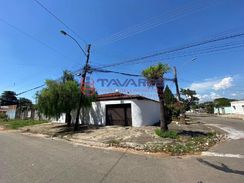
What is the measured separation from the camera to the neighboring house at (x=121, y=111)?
16469 mm

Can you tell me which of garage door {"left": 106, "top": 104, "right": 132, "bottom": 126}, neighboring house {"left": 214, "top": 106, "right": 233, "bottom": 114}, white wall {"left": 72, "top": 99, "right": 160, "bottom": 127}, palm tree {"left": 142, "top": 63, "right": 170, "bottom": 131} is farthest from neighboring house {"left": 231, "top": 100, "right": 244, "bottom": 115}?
palm tree {"left": 142, "top": 63, "right": 170, "bottom": 131}

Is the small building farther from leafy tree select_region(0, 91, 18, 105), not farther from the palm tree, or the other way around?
leafy tree select_region(0, 91, 18, 105)

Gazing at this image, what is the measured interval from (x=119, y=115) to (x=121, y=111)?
1.56 ft

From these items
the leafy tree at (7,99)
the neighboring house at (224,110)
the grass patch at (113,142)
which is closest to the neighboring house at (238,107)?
the neighboring house at (224,110)

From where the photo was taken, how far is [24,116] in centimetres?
3181

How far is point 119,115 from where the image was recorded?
17.3 meters

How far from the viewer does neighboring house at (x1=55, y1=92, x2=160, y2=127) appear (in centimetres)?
1647

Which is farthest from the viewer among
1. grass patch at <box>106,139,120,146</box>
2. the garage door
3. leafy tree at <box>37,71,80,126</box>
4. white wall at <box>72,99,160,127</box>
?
the garage door

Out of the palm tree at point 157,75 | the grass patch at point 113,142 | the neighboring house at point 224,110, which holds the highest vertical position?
the palm tree at point 157,75

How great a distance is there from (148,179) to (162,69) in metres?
7.91

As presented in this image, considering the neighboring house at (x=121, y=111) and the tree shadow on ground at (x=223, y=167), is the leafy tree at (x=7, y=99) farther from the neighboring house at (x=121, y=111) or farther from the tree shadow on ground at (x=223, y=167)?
the tree shadow on ground at (x=223, y=167)

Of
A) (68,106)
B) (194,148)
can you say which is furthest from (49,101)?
(194,148)

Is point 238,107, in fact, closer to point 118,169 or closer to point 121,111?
point 121,111

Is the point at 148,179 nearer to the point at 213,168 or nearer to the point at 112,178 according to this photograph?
the point at 112,178
